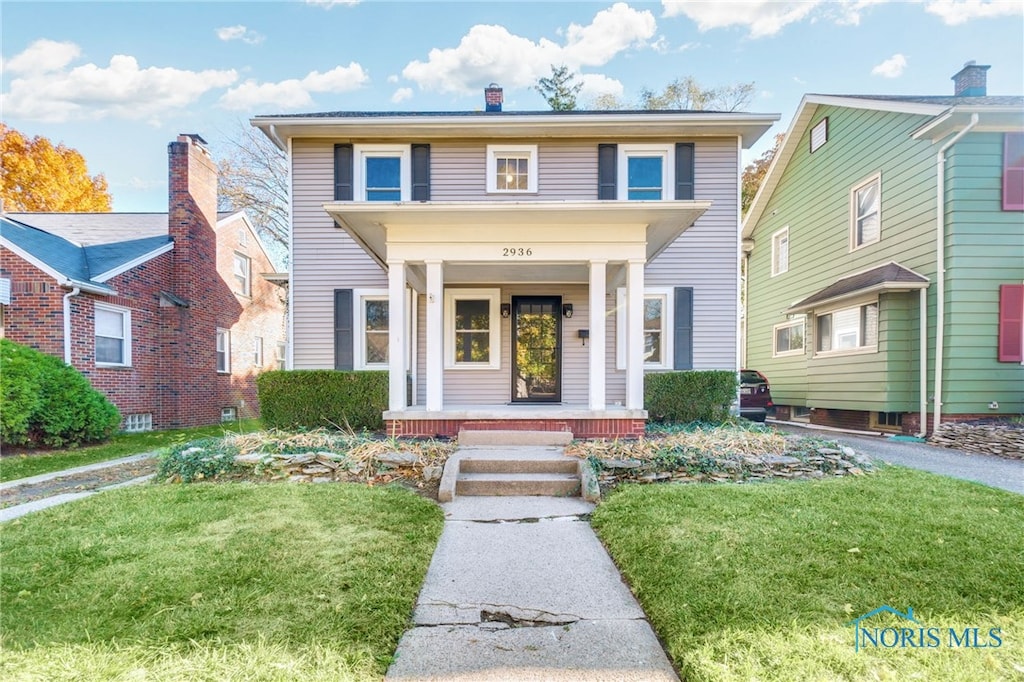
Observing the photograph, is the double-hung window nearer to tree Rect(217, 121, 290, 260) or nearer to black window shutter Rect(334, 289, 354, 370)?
black window shutter Rect(334, 289, 354, 370)

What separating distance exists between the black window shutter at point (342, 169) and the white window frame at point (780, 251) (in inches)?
442

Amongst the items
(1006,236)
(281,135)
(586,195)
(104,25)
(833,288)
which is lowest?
(833,288)

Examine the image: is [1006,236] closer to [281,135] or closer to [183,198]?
[281,135]

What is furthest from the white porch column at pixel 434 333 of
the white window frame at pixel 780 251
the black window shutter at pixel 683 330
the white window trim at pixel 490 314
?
the white window frame at pixel 780 251

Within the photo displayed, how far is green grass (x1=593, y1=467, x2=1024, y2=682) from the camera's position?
6.81ft

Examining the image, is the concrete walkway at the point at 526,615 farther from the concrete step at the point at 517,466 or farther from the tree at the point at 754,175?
the tree at the point at 754,175

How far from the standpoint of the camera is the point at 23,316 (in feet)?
27.8

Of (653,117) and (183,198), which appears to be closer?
(653,117)

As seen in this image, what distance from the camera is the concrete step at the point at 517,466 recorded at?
521 cm

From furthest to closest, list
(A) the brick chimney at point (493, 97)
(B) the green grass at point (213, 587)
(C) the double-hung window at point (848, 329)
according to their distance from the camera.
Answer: (A) the brick chimney at point (493, 97) → (C) the double-hung window at point (848, 329) → (B) the green grass at point (213, 587)

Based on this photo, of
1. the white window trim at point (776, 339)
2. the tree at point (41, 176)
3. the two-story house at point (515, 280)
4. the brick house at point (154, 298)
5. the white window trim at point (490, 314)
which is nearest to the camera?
the brick house at point (154, 298)

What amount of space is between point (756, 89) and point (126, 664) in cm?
2390

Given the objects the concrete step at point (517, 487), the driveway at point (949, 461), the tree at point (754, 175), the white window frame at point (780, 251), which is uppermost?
the tree at point (754, 175)

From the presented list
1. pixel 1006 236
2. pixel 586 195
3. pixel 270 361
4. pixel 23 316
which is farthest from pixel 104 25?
pixel 1006 236
